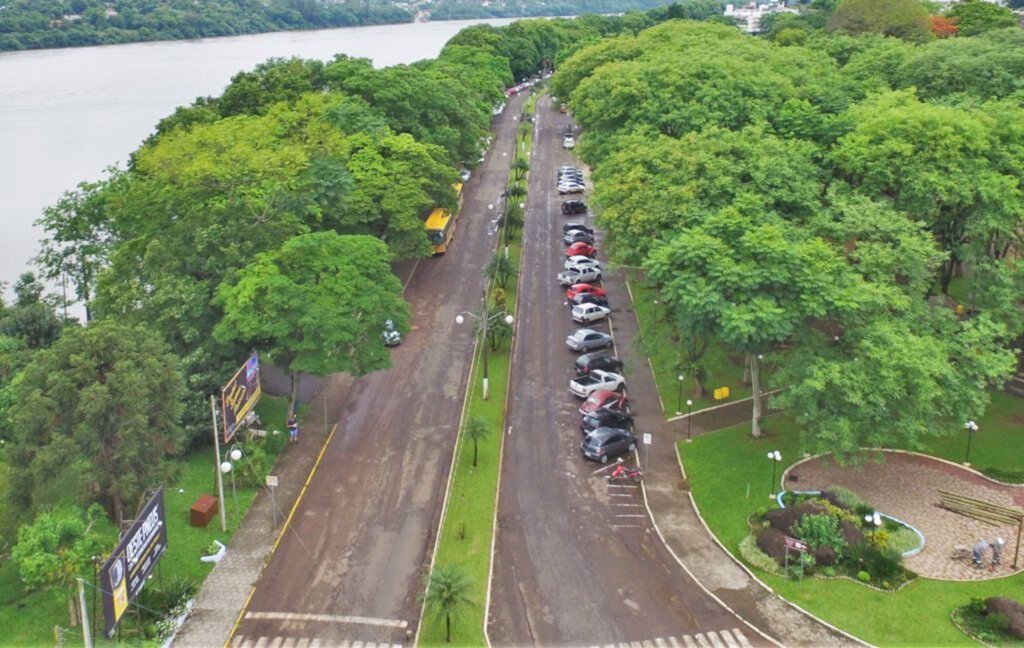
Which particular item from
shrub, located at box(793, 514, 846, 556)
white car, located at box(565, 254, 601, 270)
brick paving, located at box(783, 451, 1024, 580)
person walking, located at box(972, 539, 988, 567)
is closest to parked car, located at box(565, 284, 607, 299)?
white car, located at box(565, 254, 601, 270)

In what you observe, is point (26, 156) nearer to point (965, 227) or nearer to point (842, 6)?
point (965, 227)

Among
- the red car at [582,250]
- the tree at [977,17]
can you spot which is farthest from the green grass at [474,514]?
the tree at [977,17]

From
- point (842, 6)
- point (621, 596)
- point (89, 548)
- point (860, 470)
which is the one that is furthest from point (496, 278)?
point (842, 6)

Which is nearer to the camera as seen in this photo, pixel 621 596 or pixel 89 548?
pixel 89 548

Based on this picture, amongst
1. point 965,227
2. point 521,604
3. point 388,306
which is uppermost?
point 965,227

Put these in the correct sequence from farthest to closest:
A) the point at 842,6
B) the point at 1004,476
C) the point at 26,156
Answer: the point at 842,6
the point at 26,156
the point at 1004,476

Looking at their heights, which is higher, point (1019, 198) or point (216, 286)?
point (1019, 198)

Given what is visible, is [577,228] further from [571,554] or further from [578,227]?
[571,554]
